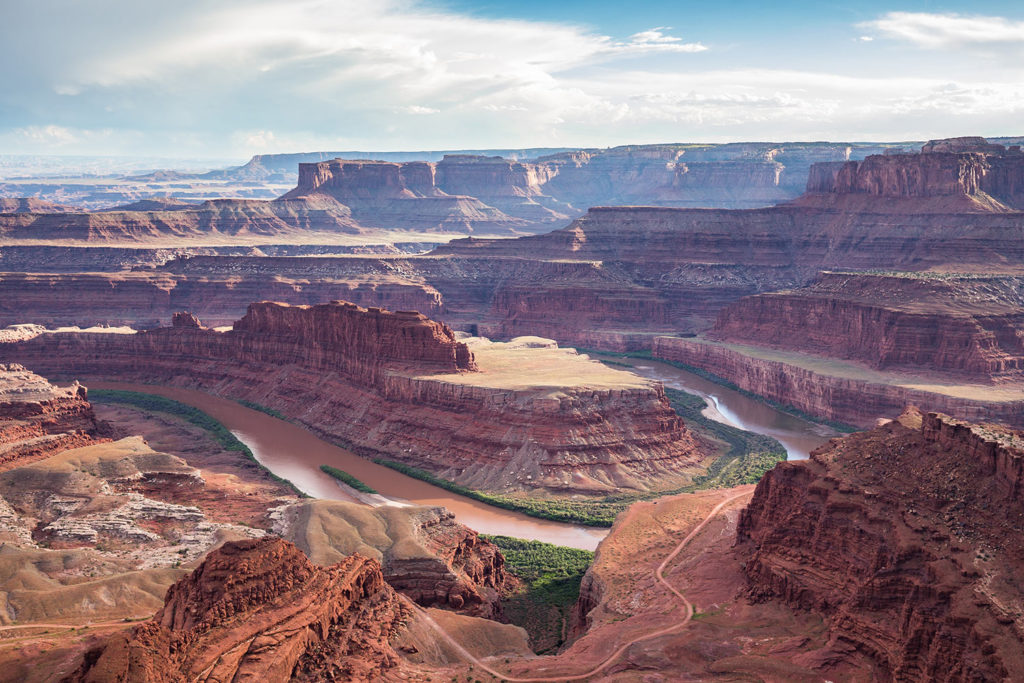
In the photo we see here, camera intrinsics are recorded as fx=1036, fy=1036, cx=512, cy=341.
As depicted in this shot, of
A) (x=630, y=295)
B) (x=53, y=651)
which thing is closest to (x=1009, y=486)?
(x=53, y=651)

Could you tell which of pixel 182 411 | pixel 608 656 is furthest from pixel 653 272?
pixel 608 656

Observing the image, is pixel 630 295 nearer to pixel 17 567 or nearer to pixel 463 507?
pixel 463 507

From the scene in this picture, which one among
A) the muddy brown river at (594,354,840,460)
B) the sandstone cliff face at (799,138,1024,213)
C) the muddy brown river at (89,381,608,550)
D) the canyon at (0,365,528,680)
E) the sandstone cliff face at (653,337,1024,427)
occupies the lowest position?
the muddy brown river at (594,354,840,460)

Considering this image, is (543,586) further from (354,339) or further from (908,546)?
(354,339)

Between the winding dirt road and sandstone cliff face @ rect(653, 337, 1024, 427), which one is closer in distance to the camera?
the winding dirt road

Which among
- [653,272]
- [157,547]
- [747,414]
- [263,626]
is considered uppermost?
[653,272]

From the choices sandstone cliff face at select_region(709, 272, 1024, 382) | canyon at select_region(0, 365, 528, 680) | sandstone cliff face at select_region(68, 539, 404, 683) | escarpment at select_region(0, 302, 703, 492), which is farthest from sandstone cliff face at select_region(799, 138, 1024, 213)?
sandstone cliff face at select_region(68, 539, 404, 683)

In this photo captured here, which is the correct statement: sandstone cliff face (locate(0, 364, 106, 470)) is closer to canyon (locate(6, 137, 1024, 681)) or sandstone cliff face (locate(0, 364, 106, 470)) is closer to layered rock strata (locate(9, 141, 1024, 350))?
canyon (locate(6, 137, 1024, 681))
